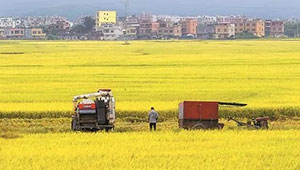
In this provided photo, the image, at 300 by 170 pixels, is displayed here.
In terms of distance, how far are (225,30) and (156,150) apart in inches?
5517

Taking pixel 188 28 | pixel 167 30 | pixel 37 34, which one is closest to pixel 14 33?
pixel 37 34

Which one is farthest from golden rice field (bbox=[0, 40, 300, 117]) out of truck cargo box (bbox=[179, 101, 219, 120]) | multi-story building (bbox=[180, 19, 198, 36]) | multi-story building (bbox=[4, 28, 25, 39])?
multi-story building (bbox=[180, 19, 198, 36])

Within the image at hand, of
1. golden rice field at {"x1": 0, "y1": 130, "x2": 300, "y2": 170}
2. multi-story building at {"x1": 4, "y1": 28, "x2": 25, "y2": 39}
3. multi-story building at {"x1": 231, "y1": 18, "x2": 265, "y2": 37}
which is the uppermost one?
golden rice field at {"x1": 0, "y1": 130, "x2": 300, "y2": 170}

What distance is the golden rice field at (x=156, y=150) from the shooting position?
13.7 m

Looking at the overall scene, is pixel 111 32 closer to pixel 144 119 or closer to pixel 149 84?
pixel 149 84

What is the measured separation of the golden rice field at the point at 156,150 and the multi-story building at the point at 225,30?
135096 millimetres

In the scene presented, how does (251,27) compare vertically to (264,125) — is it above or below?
below

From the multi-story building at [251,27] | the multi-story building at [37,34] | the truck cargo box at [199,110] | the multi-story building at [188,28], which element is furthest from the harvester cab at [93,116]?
the multi-story building at [188,28]

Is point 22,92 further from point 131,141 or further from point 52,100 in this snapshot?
Answer: point 131,141

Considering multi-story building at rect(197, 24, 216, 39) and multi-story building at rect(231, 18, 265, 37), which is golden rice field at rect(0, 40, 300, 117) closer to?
multi-story building at rect(231, 18, 265, 37)

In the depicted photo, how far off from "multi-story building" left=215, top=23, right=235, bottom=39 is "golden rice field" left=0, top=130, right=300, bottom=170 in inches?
5319

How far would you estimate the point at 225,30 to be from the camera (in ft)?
506

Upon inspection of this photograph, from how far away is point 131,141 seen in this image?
17.0 m

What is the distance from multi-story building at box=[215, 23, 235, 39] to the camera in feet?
502
